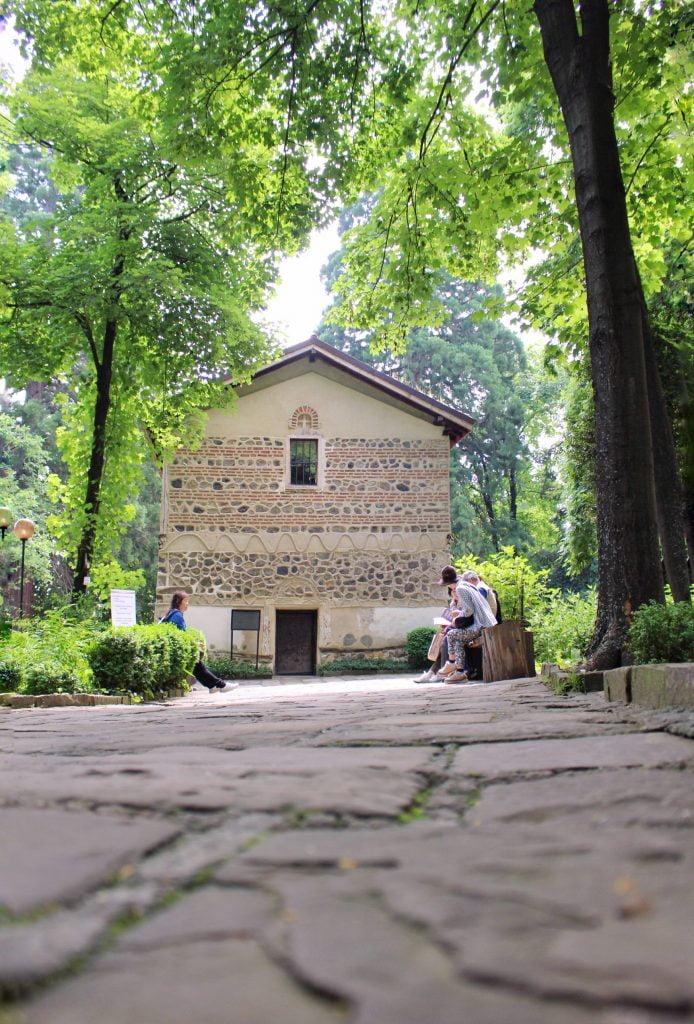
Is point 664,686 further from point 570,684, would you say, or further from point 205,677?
point 205,677

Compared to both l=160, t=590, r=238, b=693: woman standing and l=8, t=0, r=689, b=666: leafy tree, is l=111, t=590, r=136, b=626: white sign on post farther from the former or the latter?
l=8, t=0, r=689, b=666: leafy tree

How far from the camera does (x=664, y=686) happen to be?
11.8 feet

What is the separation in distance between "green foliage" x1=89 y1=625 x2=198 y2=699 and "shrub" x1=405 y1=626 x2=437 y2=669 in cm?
947

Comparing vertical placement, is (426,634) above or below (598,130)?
below

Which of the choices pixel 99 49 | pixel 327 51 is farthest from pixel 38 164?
pixel 327 51

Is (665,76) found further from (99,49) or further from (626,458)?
(99,49)

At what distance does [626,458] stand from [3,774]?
473 cm

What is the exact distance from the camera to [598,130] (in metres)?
6.17

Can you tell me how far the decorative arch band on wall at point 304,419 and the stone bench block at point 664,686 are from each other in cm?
1601

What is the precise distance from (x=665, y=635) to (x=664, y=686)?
1102mm

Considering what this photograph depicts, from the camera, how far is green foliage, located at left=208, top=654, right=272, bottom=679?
18188mm

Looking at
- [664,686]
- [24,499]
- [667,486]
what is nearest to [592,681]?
[664,686]

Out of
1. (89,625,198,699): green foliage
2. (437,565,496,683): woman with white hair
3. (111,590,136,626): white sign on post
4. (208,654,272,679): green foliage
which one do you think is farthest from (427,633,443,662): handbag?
(208,654,272,679): green foliage

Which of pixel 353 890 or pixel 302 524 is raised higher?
pixel 302 524
